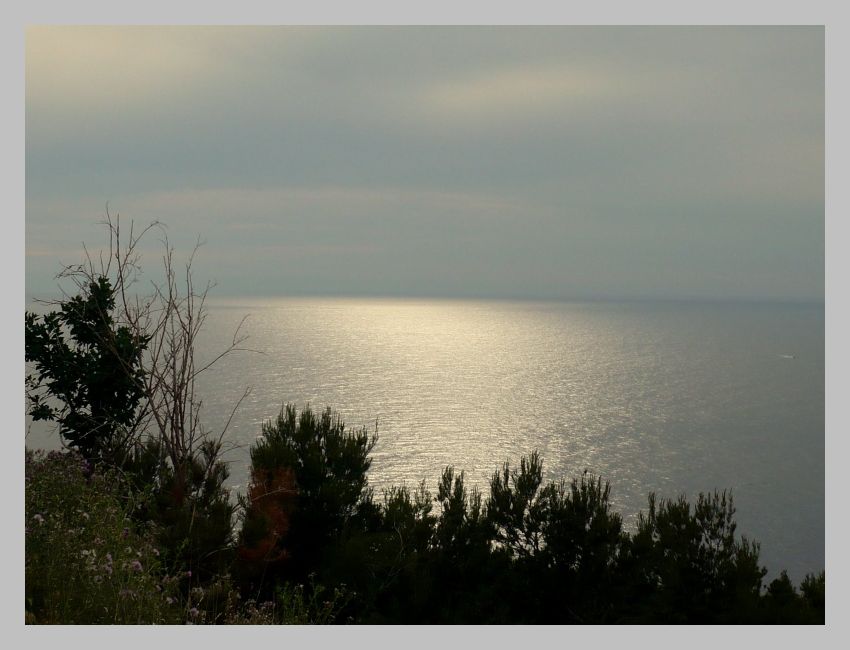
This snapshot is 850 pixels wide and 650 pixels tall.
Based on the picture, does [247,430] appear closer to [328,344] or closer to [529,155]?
[529,155]

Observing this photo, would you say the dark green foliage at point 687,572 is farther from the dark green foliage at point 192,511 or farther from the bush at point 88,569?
the bush at point 88,569

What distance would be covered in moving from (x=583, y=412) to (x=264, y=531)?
52.1 m

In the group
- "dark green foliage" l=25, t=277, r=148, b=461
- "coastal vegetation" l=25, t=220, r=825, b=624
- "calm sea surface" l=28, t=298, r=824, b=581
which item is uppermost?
"dark green foliage" l=25, t=277, r=148, b=461

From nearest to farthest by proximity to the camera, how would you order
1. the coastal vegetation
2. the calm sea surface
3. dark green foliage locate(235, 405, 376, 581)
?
the coastal vegetation → dark green foliage locate(235, 405, 376, 581) → the calm sea surface

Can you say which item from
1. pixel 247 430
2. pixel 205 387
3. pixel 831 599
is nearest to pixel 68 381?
pixel 831 599

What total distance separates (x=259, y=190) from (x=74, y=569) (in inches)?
357

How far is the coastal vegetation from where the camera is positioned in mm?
5766

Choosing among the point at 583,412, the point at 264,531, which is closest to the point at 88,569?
the point at 264,531

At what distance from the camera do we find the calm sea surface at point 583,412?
125 ft

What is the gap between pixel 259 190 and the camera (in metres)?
12.9

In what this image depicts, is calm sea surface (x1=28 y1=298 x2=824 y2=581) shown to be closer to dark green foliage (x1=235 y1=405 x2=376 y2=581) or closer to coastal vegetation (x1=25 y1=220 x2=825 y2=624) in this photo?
dark green foliage (x1=235 y1=405 x2=376 y2=581)

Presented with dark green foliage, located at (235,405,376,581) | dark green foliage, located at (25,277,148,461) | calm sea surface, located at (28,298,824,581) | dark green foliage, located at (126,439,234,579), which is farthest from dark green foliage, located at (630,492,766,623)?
calm sea surface, located at (28,298,824,581)

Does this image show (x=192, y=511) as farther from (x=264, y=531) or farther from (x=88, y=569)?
(x=88, y=569)

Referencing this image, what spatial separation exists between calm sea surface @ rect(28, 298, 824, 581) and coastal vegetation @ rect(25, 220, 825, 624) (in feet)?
22.6
